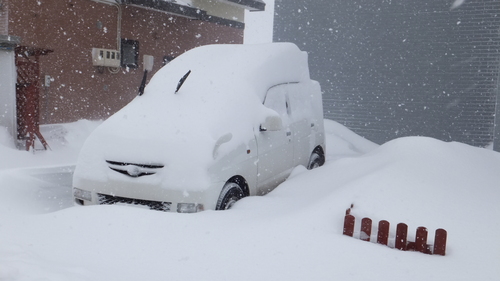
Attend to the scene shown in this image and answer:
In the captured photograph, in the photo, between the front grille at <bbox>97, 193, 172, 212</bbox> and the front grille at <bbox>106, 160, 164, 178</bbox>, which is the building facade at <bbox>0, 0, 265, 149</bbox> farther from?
the front grille at <bbox>106, 160, 164, 178</bbox>

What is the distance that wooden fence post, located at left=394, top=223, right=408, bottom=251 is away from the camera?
418 cm

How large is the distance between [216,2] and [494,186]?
1590 cm

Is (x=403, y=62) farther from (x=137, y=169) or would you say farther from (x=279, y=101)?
(x=137, y=169)

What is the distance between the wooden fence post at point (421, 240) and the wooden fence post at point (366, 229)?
0.41 metres

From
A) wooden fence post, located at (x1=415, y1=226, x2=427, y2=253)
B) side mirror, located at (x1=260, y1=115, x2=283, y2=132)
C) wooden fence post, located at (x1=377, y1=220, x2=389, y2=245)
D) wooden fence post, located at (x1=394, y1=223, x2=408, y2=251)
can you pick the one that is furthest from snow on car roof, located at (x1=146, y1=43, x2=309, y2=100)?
wooden fence post, located at (x1=415, y1=226, x2=427, y2=253)

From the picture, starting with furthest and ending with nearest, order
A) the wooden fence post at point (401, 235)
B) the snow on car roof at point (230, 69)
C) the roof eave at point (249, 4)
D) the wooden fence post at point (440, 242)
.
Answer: the roof eave at point (249, 4) < the snow on car roof at point (230, 69) < the wooden fence post at point (401, 235) < the wooden fence post at point (440, 242)

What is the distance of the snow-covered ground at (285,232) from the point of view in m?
3.67

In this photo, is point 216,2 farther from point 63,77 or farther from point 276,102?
point 276,102

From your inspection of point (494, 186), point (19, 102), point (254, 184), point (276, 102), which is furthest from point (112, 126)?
point (19, 102)

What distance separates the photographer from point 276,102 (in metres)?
6.41

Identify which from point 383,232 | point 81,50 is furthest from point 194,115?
point 81,50

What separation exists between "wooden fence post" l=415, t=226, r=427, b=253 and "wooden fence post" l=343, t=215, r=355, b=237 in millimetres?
570

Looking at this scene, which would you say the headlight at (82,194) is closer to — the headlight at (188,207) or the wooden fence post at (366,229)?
the headlight at (188,207)

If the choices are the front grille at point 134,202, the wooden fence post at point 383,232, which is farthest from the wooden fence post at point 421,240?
the front grille at point 134,202
